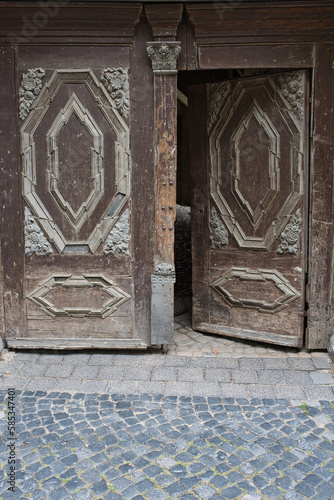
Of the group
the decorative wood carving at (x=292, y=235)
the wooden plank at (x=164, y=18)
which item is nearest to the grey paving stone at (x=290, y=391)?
the decorative wood carving at (x=292, y=235)

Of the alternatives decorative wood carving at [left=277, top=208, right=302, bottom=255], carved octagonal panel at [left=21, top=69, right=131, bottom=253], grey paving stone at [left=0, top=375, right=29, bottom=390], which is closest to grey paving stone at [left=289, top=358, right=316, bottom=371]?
decorative wood carving at [left=277, top=208, right=302, bottom=255]

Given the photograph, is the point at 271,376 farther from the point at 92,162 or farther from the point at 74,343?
the point at 92,162

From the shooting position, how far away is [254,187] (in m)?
4.90

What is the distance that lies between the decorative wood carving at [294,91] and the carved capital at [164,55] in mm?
1013

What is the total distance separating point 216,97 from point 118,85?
1066 mm

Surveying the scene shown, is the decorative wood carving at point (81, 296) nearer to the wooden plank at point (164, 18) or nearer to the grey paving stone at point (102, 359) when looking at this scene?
the grey paving stone at point (102, 359)

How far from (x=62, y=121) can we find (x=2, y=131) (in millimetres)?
564

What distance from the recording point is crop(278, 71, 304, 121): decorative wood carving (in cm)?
455

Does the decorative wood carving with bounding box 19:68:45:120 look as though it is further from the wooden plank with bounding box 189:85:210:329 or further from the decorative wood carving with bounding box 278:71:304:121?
the decorative wood carving with bounding box 278:71:304:121

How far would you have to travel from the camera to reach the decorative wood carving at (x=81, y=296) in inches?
188

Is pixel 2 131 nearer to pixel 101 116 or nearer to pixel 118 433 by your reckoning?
pixel 101 116

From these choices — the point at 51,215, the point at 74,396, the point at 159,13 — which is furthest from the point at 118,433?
the point at 159,13

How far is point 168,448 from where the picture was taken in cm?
328

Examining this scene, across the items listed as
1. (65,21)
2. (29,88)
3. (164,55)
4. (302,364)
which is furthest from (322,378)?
(65,21)
